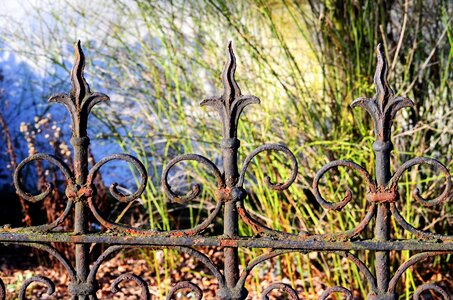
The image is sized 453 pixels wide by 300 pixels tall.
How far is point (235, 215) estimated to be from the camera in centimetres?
153

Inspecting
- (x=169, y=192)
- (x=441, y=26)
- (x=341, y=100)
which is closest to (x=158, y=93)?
(x=341, y=100)

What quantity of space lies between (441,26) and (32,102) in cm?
280

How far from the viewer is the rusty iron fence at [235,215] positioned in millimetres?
1477

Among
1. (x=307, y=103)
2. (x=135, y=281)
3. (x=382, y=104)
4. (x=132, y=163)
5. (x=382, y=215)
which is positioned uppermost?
(x=307, y=103)

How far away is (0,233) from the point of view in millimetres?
1584

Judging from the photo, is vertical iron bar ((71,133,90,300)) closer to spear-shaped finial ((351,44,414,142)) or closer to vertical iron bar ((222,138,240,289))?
vertical iron bar ((222,138,240,289))

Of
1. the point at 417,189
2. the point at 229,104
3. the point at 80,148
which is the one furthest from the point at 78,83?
the point at 417,189

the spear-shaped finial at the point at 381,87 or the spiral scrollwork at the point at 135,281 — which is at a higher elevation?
the spear-shaped finial at the point at 381,87

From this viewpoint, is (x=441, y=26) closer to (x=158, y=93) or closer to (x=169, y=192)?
(x=158, y=93)

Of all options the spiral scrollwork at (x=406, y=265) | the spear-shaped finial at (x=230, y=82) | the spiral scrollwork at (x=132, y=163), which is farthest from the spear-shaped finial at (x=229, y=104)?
the spiral scrollwork at (x=406, y=265)

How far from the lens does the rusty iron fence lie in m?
1.48

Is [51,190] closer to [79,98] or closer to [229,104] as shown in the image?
[79,98]

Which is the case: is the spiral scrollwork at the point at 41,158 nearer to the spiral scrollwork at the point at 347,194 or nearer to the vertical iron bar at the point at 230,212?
the vertical iron bar at the point at 230,212

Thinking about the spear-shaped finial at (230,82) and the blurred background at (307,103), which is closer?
the spear-shaped finial at (230,82)
